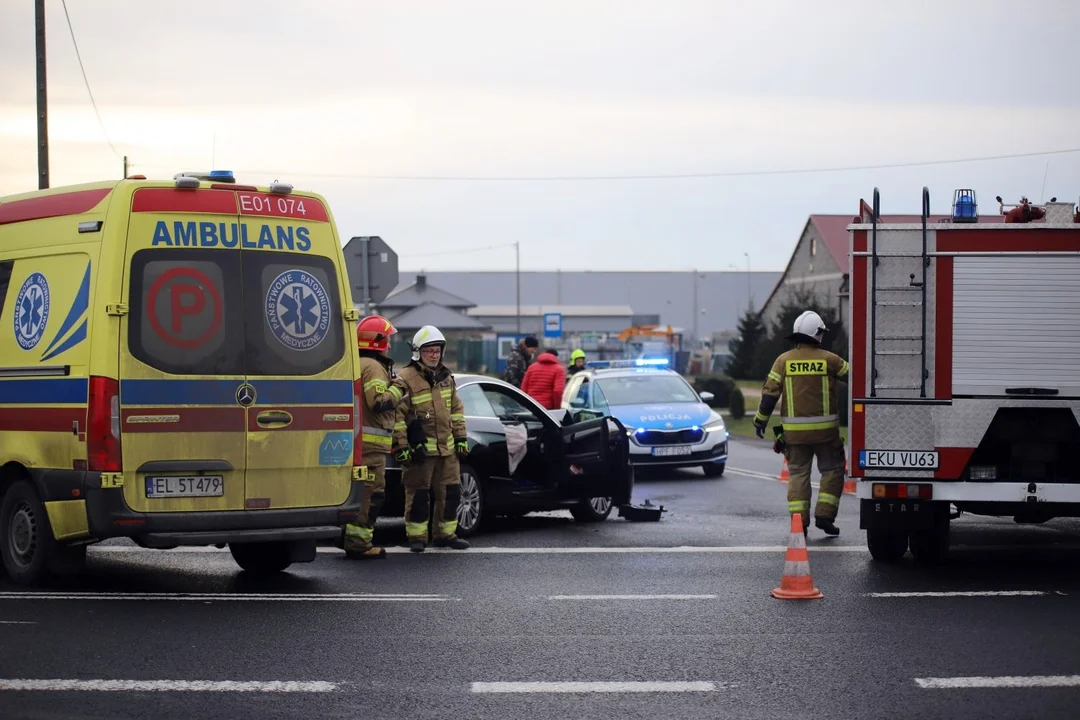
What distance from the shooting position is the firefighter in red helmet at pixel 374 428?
1138cm

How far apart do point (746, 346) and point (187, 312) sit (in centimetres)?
5331

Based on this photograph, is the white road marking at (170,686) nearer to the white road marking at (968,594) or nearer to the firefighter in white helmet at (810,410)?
the white road marking at (968,594)

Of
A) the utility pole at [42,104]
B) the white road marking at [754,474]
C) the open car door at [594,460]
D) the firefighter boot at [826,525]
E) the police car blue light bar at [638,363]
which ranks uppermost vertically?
the utility pole at [42,104]

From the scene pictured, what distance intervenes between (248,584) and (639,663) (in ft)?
12.1

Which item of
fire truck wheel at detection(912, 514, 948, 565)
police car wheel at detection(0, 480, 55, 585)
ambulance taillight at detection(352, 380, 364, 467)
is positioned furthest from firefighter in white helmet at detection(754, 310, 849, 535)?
police car wheel at detection(0, 480, 55, 585)

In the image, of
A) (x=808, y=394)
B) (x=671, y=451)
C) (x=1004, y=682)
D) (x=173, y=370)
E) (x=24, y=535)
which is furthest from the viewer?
(x=671, y=451)

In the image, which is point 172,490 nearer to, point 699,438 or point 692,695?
point 692,695

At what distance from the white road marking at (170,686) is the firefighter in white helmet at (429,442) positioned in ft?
16.3

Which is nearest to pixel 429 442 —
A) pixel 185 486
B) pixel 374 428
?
pixel 374 428

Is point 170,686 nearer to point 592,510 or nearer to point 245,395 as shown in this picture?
point 245,395

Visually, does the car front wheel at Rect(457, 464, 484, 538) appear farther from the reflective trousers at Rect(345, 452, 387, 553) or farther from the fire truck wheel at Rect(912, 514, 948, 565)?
the fire truck wheel at Rect(912, 514, 948, 565)

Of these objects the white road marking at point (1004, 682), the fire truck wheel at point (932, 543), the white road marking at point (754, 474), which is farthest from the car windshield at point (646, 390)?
the white road marking at point (1004, 682)

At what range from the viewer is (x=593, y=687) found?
6.73 meters

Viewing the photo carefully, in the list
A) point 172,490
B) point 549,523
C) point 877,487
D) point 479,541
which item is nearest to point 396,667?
point 172,490
